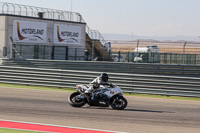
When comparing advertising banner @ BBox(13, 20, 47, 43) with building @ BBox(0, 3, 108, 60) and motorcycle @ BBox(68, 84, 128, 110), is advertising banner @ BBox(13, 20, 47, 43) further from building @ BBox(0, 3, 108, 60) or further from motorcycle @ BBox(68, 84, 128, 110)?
motorcycle @ BBox(68, 84, 128, 110)

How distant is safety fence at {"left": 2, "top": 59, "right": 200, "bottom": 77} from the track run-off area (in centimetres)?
1060

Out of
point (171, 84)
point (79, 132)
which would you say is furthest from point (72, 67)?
point (79, 132)

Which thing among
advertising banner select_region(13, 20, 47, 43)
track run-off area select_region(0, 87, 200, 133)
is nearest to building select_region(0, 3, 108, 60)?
advertising banner select_region(13, 20, 47, 43)

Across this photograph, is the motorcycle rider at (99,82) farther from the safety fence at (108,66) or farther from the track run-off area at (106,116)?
the safety fence at (108,66)

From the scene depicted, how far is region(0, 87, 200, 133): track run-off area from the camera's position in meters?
9.16

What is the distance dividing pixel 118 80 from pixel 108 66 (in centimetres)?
686

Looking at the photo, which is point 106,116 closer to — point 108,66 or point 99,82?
point 99,82

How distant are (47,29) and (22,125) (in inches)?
1251

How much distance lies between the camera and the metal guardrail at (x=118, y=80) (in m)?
17.4

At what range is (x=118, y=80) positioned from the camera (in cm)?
1861

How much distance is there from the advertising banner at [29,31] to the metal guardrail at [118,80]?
1563cm

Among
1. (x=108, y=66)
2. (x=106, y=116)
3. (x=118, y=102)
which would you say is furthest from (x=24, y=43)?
(x=106, y=116)

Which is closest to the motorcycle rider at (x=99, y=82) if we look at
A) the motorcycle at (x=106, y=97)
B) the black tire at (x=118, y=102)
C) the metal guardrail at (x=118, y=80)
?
the motorcycle at (x=106, y=97)

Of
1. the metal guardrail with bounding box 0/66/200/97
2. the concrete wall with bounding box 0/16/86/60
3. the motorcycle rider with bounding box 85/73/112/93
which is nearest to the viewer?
the motorcycle rider with bounding box 85/73/112/93
